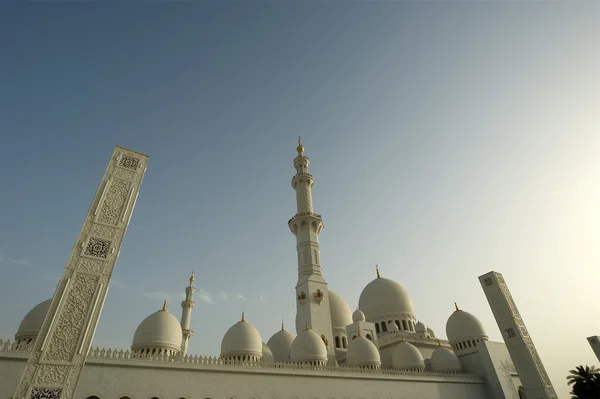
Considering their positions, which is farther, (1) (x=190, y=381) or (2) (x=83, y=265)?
(1) (x=190, y=381)

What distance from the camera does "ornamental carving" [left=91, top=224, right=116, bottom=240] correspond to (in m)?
12.4

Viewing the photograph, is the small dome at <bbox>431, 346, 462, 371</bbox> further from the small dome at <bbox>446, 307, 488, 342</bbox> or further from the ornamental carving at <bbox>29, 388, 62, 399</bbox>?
the ornamental carving at <bbox>29, 388, 62, 399</bbox>

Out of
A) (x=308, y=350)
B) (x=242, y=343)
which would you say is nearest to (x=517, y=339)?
(x=308, y=350)

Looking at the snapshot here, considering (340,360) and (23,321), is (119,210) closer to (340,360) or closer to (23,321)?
(23,321)

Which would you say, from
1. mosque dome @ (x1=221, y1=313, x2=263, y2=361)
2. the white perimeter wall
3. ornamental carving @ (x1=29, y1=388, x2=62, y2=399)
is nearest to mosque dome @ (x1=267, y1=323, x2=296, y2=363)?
mosque dome @ (x1=221, y1=313, x2=263, y2=361)

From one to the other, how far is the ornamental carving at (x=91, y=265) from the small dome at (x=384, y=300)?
27.4 metres

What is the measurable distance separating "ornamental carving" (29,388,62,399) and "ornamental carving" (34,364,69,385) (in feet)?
0.56

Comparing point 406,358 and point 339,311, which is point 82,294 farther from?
point 339,311

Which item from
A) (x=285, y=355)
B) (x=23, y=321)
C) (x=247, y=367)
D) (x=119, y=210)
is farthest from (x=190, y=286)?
(x=119, y=210)

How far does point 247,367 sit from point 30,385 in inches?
401

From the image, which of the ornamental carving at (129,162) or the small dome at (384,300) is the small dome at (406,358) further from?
the ornamental carving at (129,162)

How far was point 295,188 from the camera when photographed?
33.8 meters

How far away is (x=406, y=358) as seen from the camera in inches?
993

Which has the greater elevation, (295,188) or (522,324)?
(295,188)
